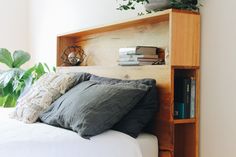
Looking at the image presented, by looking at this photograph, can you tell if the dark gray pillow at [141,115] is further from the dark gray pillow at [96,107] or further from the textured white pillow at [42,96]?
the textured white pillow at [42,96]

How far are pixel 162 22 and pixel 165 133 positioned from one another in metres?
0.67

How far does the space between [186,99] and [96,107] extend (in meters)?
0.48

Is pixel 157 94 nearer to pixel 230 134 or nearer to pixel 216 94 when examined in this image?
pixel 216 94

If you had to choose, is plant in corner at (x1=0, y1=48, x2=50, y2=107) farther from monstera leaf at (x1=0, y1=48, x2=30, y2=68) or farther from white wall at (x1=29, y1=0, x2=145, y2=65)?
white wall at (x1=29, y1=0, x2=145, y2=65)

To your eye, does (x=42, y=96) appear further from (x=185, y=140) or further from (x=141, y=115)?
(x=185, y=140)

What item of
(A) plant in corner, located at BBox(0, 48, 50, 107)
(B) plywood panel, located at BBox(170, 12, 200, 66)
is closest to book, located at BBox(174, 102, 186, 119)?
(B) plywood panel, located at BBox(170, 12, 200, 66)

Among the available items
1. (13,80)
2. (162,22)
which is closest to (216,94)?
(162,22)

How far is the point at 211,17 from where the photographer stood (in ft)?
6.12

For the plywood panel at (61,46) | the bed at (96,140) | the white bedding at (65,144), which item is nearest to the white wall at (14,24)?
the plywood panel at (61,46)

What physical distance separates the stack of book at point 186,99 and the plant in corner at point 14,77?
1.60 m

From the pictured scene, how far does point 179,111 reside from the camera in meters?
1.93

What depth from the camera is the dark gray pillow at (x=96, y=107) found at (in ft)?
5.76

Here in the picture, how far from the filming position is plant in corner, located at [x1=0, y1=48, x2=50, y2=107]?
3230 mm

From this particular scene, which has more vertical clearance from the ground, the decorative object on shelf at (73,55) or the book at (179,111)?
the decorative object on shelf at (73,55)
